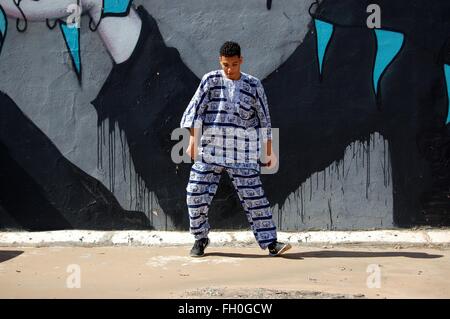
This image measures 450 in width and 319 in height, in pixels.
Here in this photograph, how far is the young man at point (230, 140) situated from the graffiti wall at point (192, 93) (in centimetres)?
61

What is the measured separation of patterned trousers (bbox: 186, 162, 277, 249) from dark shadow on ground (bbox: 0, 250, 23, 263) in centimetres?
137

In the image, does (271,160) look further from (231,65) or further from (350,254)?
(350,254)

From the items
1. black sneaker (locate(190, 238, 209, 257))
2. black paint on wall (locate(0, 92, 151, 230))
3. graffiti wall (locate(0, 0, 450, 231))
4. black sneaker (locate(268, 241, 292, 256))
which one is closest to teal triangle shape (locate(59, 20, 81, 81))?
graffiti wall (locate(0, 0, 450, 231))

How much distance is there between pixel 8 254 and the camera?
17.1 feet

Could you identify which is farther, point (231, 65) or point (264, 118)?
point (264, 118)

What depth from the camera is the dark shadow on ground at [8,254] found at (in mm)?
5086

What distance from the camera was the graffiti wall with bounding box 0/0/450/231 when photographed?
5.43m

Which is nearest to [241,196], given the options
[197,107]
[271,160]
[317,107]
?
[271,160]

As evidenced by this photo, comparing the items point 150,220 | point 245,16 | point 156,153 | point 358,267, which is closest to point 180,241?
point 150,220

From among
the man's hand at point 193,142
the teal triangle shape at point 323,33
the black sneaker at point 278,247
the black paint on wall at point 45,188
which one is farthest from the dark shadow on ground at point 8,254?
the teal triangle shape at point 323,33

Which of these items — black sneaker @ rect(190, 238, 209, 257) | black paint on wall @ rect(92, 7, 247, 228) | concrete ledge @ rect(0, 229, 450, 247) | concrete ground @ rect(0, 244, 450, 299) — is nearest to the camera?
concrete ground @ rect(0, 244, 450, 299)

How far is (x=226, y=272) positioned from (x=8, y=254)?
5.77 ft

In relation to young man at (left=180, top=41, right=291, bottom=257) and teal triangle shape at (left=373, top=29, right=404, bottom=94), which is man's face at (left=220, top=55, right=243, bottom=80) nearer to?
young man at (left=180, top=41, right=291, bottom=257)

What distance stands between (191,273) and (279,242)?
0.76 metres
